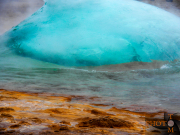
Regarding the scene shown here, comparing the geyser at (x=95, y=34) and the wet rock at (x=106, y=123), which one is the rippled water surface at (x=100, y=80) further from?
the wet rock at (x=106, y=123)

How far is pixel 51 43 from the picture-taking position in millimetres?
3234

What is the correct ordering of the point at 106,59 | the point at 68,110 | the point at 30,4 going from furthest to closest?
the point at 30,4
the point at 106,59
the point at 68,110

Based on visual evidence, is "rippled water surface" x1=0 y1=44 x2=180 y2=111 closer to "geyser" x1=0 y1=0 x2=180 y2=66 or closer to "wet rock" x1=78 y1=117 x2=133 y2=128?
"geyser" x1=0 y1=0 x2=180 y2=66

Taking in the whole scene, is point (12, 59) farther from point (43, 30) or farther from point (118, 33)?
point (118, 33)

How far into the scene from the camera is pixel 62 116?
1.26m

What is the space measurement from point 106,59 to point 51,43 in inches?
37.7

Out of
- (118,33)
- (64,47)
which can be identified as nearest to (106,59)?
(118,33)

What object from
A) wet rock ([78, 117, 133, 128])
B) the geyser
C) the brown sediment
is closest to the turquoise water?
the geyser

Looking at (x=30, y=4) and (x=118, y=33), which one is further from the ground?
(x=30, y=4)

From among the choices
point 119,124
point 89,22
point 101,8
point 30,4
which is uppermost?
point 30,4

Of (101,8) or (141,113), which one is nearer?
(141,113)

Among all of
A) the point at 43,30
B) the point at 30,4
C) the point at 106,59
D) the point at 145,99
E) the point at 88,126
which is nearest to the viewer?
the point at 88,126

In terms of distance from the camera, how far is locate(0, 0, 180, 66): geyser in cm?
309

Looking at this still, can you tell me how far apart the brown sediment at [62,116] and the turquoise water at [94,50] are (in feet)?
1.26
